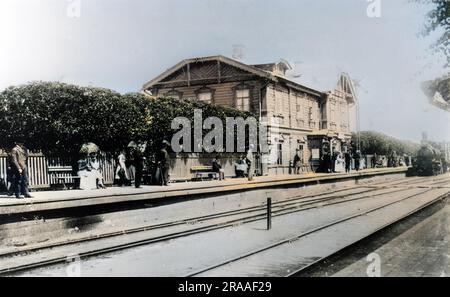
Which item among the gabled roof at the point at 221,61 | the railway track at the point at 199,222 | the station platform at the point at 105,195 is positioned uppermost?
the gabled roof at the point at 221,61

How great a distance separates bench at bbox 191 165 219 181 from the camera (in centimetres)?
2189

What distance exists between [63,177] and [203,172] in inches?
318

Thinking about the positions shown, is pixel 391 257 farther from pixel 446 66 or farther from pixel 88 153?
pixel 88 153

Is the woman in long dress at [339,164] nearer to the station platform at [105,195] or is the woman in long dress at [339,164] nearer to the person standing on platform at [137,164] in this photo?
the station platform at [105,195]

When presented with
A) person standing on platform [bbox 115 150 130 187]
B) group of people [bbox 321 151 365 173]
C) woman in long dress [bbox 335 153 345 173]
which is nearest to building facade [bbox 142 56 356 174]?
woman in long dress [bbox 335 153 345 173]

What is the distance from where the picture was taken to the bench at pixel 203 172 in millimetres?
21891

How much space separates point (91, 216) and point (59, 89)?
6475 mm

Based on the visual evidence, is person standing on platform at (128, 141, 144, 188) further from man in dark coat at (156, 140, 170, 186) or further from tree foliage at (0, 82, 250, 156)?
tree foliage at (0, 82, 250, 156)

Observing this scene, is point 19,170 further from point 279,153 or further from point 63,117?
point 279,153

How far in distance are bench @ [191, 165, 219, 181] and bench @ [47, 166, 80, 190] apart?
6670 mm

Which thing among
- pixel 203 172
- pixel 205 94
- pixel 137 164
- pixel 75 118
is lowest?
pixel 203 172

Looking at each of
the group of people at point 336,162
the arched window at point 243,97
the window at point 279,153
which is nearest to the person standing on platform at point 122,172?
the arched window at point 243,97

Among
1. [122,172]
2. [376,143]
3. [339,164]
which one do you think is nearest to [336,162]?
[339,164]

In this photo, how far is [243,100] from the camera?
99.2 feet
